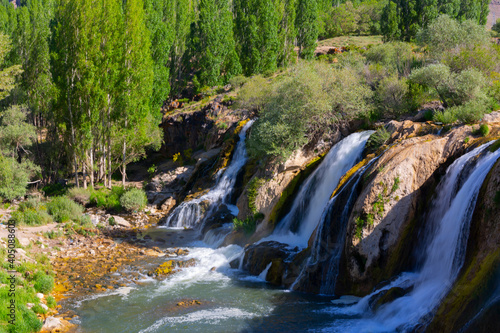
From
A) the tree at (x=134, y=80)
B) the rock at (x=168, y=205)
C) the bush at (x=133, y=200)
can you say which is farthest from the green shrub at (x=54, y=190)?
the rock at (x=168, y=205)

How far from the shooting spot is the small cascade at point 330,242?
14.0 metres

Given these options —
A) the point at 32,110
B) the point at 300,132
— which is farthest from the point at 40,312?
the point at 32,110

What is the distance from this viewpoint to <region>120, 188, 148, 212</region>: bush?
2792 cm

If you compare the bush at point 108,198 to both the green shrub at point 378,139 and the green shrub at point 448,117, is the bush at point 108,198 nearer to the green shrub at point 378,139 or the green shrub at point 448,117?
the green shrub at point 378,139

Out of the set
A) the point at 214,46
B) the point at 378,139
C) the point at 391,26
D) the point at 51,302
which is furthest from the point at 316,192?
the point at 391,26

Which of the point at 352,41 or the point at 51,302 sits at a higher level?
the point at 352,41

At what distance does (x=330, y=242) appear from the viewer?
14.5 metres

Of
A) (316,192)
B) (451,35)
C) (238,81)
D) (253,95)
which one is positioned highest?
(451,35)

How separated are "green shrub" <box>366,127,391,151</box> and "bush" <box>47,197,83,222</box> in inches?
661

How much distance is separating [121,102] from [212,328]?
2211 cm

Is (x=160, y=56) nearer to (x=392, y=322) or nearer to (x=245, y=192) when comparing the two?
(x=245, y=192)

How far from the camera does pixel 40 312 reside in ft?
41.1

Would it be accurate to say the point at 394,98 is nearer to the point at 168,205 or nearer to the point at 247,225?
the point at 247,225

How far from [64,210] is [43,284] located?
11.3 metres
